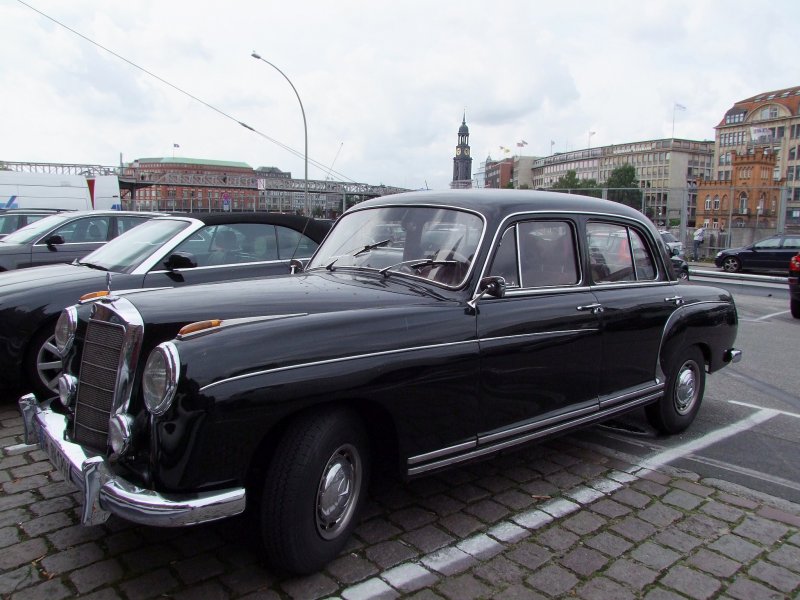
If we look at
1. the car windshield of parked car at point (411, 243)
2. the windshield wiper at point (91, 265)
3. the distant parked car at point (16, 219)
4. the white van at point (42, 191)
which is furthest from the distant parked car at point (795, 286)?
the white van at point (42, 191)

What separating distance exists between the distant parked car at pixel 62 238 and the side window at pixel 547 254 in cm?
686

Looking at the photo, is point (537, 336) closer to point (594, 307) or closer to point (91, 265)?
point (594, 307)

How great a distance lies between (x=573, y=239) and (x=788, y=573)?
2.22 m

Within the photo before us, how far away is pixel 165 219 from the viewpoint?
264 inches

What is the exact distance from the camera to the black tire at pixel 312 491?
2641 millimetres

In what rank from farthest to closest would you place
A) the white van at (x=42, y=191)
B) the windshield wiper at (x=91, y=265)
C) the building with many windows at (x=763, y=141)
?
the building with many windows at (x=763, y=141) < the white van at (x=42, y=191) < the windshield wiper at (x=91, y=265)

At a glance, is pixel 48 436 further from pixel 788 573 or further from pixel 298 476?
pixel 788 573

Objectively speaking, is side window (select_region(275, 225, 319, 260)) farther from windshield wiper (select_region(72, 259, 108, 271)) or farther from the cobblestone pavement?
the cobblestone pavement

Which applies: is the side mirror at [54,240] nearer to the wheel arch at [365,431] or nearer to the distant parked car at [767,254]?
the wheel arch at [365,431]

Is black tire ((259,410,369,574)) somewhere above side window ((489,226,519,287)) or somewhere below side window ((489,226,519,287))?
below

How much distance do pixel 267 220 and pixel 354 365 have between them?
14.5 feet

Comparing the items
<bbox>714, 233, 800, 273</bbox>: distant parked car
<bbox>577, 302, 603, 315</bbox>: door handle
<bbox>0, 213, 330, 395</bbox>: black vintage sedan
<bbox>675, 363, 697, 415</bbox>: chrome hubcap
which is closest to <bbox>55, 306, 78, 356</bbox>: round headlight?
<bbox>0, 213, 330, 395</bbox>: black vintage sedan

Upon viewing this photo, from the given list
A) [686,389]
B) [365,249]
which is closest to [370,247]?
[365,249]

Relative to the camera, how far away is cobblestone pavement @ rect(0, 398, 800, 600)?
111 inches
